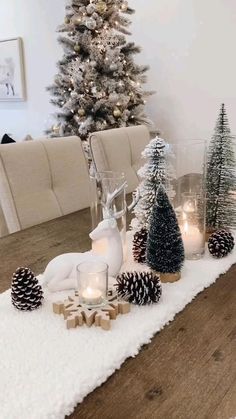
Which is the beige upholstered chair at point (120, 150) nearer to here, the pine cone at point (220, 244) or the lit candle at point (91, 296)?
the pine cone at point (220, 244)

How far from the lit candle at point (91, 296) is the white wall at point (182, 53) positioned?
2464 mm

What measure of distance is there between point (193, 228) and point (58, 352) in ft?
1.63

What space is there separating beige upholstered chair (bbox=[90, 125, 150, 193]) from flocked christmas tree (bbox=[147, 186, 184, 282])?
87cm

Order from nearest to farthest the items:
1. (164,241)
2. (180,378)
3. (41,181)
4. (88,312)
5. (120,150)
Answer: (180,378), (88,312), (164,241), (41,181), (120,150)

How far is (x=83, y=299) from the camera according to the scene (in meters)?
0.75

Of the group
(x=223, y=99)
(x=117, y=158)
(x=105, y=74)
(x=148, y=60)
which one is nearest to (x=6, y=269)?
(x=117, y=158)

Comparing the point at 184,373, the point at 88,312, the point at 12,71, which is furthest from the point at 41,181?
the point at 12,71

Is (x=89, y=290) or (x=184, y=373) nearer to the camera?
(x=184, y=373)

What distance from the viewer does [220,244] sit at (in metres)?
1.02

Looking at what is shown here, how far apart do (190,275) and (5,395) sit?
504 mm

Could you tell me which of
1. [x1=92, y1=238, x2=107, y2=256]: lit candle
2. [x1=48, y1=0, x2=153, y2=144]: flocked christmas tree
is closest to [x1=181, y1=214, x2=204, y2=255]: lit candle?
[x1=92, y1=238, x2=107, y2=256]: lit candle

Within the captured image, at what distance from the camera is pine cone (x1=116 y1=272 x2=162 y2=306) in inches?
30.7

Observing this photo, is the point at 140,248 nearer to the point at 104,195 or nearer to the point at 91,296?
the point at 104,195

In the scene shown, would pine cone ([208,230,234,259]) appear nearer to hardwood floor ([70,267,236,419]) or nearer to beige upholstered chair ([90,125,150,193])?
hardwood floor ([70,267,236,419])
